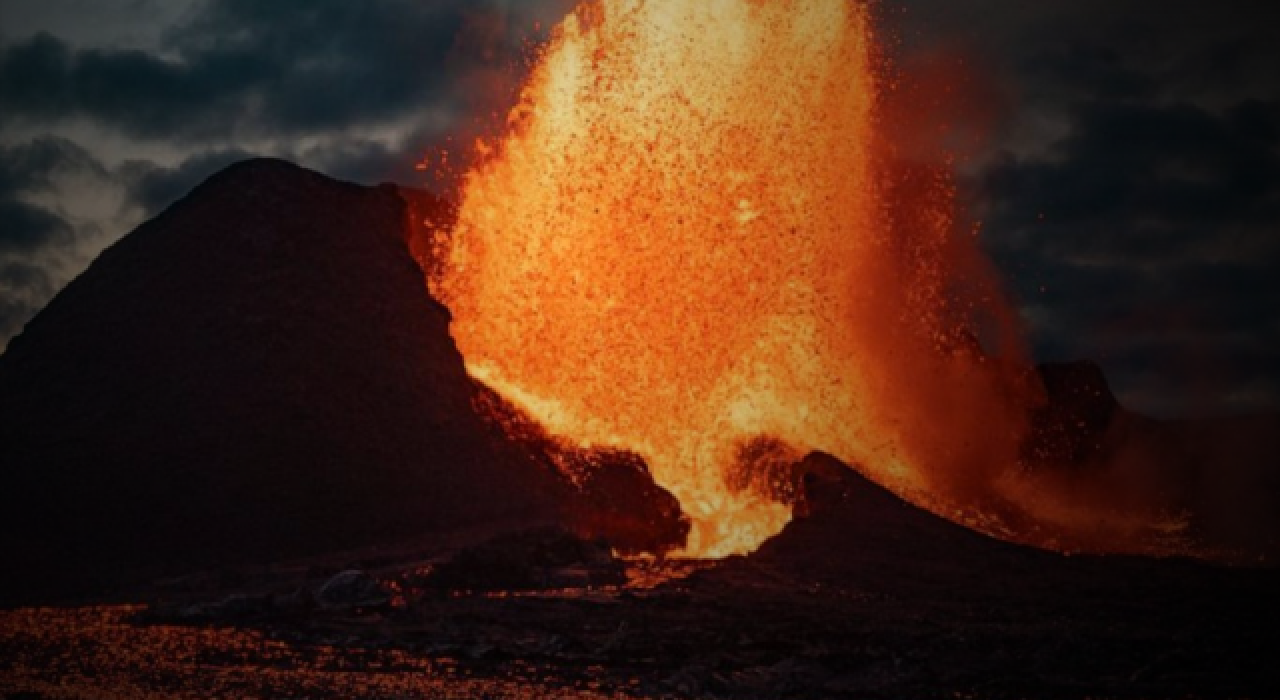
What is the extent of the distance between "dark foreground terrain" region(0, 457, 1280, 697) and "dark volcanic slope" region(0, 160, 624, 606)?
468 cm

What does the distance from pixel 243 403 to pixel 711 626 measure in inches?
902

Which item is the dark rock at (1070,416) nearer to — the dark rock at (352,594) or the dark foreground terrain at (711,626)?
the dark foreground terrain at (711,626)

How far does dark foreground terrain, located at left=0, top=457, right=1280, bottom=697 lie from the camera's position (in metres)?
25.8

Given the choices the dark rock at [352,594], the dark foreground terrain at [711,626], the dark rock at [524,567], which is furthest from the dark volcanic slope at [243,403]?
the dark rock at [352,594]

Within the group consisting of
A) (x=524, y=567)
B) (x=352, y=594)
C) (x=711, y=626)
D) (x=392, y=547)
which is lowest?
(x=711, y=626)

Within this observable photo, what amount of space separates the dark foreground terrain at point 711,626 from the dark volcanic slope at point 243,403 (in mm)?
4676

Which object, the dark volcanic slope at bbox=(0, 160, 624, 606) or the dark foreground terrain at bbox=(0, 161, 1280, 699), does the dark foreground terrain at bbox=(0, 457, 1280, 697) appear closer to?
the dark foreground terrain at bbox=(0, 161, 1280, 699)

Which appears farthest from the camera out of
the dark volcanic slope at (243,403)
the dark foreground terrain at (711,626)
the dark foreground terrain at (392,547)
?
the dark volcanic slope at (243,403)

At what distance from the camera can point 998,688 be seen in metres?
25.8

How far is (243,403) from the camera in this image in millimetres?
48281

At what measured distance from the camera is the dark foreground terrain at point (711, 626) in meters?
25.8

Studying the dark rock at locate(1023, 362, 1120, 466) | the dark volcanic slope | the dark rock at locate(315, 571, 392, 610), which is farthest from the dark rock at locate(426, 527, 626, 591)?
the dark rock at locate(1023, 362, 1120, 466)

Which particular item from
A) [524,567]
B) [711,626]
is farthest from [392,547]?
[711,626]

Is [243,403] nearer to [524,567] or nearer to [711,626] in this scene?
[524,567]
